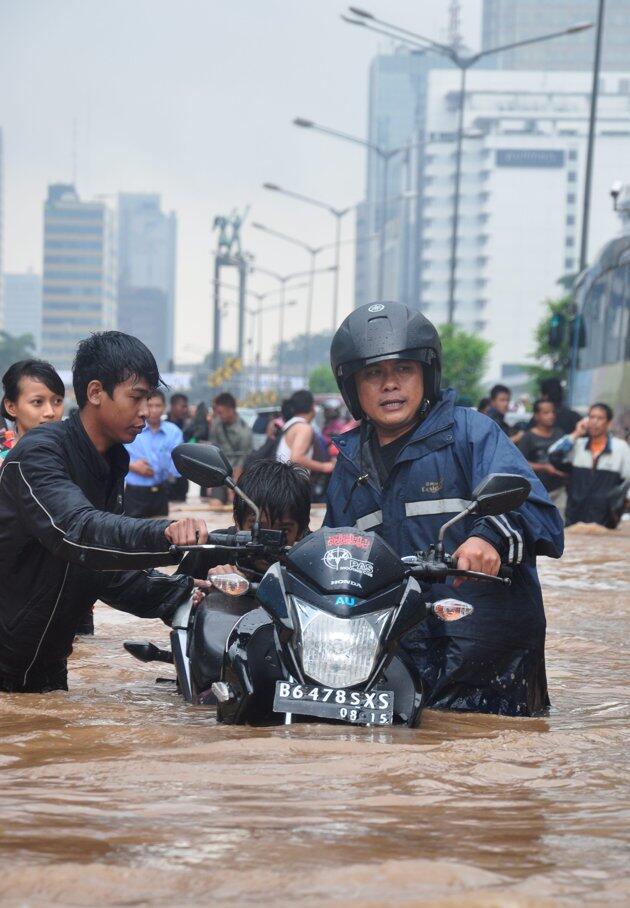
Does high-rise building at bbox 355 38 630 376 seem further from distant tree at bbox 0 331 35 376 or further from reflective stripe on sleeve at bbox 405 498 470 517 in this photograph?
reflective stripe on sleeve at bbox 405 498 470 517

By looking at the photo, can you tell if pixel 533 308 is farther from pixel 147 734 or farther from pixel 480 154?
pixel 147 734

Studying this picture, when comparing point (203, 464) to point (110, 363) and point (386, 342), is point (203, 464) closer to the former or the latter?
point (110, 363)

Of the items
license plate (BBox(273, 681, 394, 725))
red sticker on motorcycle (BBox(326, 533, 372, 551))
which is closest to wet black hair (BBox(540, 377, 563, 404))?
red sticker on motorcycle (BBox(326, 533, 372, 551))

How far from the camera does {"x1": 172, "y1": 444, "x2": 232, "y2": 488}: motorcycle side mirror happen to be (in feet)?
15.2

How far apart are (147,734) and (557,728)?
144 centimetres

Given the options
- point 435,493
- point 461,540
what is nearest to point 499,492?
point 435,493

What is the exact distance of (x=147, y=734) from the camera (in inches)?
202

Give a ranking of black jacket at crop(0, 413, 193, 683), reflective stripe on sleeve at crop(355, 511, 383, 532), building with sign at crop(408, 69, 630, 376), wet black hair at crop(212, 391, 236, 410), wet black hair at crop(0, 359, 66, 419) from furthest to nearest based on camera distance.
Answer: building with sign at crop(408, 69, 630, 376), wet black hair at crop(212, 391, 236, 410), wet black hair at crop(0, 359, 66, 419), reflective stripe on sleeve at crop(355, 511, 383, 532), black jacket at crop(0, 413, 193, 683)

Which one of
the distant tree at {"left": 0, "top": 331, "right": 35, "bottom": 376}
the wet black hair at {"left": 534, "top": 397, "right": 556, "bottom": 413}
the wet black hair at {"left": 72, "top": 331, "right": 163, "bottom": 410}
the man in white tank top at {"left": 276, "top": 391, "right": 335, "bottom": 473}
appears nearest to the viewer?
the wet black hair at {"left": 72, "top": 331, "right": 163, "bottom": 410}

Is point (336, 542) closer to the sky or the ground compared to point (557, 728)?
closer to the sky

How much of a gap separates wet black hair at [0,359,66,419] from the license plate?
420 cm

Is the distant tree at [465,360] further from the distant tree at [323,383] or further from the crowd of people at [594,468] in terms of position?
the crowd of people at [594,468]

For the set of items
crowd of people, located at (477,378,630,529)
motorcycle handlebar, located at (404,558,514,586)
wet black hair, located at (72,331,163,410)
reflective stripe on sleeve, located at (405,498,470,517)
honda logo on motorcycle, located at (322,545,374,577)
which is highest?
wet black hair, located at (72,331,163,410)

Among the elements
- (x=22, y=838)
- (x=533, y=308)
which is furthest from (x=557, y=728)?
(x=533, y=308)
